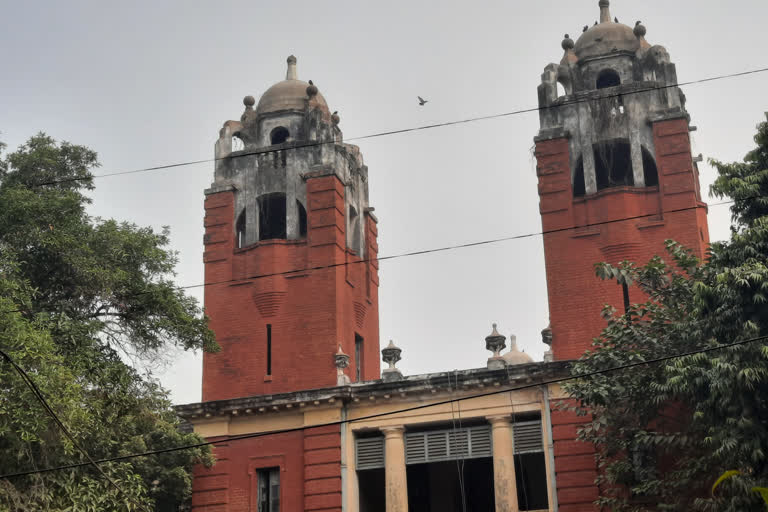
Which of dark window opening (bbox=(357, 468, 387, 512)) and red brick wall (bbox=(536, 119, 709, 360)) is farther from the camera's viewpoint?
dark window opening (bbox=(357, 468, 387, 512))

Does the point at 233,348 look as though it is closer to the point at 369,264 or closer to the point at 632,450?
the point at 369,264

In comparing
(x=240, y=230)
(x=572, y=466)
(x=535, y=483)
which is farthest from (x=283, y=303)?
(x=572, y=466)

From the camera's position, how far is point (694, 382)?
61.3ft

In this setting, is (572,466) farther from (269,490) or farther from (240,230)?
(240,230)

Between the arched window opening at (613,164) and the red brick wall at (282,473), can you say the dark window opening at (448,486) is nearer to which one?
the red brick wall at (282,473)

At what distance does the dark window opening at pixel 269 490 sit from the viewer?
84.7 feet

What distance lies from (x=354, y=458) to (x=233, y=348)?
4676mm

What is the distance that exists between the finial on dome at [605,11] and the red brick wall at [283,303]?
8.89m

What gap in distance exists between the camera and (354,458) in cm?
2566

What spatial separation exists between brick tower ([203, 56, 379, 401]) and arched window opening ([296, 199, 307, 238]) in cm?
6

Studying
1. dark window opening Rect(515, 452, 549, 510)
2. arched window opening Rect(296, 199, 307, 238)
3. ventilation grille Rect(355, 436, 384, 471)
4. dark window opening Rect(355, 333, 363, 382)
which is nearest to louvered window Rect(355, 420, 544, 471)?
ventilation grille Rect(355, 436, 384, 471)

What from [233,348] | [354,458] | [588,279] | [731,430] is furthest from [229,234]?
[731,430]

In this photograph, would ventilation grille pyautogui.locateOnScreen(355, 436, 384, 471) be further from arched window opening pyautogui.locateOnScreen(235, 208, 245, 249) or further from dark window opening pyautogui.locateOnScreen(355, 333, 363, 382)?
arched window opening pyautogui.locateOnScreen(235, 208, 245, 249)

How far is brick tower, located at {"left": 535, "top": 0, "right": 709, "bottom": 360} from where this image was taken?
2603 cm
